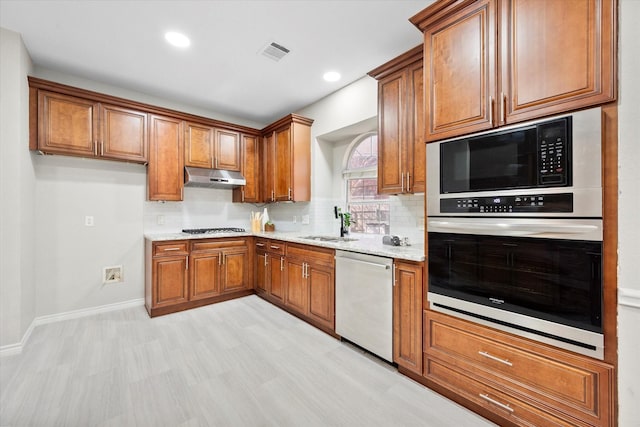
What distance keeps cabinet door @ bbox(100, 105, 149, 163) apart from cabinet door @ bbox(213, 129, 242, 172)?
2.88 feet

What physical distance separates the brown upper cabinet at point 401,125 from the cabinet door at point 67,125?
3099mm

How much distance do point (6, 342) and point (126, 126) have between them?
235 centimetres

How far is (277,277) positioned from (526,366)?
8.55ft

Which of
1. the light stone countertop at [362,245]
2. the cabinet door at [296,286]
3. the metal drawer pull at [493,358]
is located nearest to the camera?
the metal drawer pull at [493,358]

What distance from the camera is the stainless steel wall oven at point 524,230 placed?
1.29m

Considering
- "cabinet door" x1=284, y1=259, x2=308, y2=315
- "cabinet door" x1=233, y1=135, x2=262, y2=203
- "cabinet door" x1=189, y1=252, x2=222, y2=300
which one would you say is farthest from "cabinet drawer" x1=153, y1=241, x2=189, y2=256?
"cabinet door" x1=284, y1=259, x2=308, y2=315

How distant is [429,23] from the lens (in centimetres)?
186

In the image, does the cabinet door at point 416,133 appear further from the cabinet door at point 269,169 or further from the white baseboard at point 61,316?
the white baseboard at point 61,316

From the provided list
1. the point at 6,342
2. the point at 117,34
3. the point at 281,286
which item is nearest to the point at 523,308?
the point at 281,286

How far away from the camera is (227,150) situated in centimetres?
409

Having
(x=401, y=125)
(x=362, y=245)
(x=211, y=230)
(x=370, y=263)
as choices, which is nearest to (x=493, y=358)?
(x=370, y=263)

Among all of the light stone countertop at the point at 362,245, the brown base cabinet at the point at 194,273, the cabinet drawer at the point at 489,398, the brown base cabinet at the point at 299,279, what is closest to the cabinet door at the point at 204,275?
the brown base cabinet at the point at 194,273

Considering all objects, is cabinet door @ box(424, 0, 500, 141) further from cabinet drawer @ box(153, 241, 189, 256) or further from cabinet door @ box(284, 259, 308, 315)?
cabinet drawer @ box(153, 241, 189, 256)

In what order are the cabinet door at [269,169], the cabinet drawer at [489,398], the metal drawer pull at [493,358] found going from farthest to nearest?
the cabinet door at [269,169]
the metal drawer pull at [493,358]
the cabinet drawer at [489,398]
